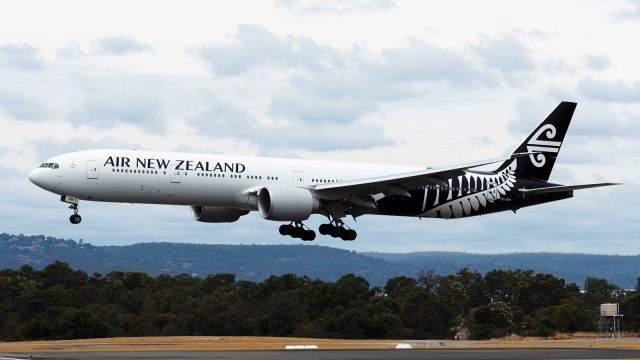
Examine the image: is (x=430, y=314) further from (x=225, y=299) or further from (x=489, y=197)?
(x=489, y=197)

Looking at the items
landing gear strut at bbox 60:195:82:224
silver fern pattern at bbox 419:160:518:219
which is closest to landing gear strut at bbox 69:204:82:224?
landing gear strut at bbox 60:195:82:224

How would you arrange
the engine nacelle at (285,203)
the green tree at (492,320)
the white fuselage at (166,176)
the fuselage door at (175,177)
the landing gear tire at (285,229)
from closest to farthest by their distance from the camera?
the white fuselage at (166,176), the fuselage door at (175,177), the engine nacelle at (285,203), the landing gear tire at (285,229), the green tree at (492,320)

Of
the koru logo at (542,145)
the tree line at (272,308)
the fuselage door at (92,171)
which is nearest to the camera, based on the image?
the fuselage door at (92,171)

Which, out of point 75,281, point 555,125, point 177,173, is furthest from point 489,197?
point 75,281

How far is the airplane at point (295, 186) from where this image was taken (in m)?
58.7

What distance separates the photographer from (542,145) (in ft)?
241

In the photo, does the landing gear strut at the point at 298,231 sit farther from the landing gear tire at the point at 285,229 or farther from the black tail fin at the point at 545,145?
the black tail fin at the point at 545,145

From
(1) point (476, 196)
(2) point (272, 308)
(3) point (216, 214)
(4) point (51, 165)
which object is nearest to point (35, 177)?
(4) point (51, 165)

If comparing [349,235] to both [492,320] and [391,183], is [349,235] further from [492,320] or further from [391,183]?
[492,320]

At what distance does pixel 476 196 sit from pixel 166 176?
68.2 feet

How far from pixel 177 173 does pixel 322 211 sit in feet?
33.3

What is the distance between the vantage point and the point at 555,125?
243ft

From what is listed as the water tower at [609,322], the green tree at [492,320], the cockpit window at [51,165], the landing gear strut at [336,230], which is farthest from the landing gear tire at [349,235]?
the green tree at [492,320]

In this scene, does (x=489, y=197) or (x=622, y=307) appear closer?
(x=489, y=197)
